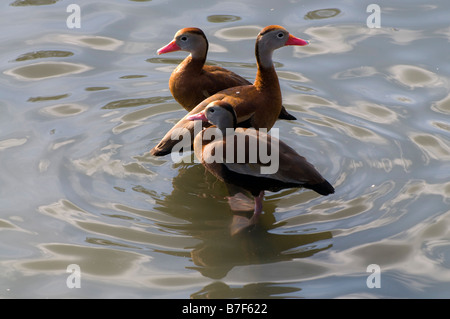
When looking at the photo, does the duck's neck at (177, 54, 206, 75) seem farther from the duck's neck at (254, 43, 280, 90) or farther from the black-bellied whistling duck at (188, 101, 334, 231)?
the black-bellied whistling duck at (188, 101, 334, 231)

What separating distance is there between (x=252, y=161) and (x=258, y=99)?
0.94 metres

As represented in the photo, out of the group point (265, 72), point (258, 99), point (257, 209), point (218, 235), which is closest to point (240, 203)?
point (257, 209)

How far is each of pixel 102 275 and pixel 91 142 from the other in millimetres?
2007

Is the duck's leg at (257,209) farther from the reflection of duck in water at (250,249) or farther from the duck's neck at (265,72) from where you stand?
the duck's neck at (265,72)

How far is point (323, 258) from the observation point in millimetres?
5891

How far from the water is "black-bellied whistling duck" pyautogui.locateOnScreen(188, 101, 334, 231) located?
12.9 inches

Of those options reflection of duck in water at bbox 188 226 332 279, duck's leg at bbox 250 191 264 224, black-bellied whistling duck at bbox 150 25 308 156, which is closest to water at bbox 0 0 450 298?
reflection of duck in water at bbox 188 226 332 279

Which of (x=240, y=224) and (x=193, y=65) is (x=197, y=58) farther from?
(x=240, y=224)

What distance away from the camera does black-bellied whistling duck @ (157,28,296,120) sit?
24.3ft

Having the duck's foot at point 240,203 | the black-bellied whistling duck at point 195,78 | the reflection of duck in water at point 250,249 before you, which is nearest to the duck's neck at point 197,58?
the black-bellied whistling duck at point 195,78

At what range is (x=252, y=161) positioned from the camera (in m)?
6.28

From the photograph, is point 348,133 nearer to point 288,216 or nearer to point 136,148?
point 288,216

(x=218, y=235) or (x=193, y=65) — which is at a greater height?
(x=193, y=65)
